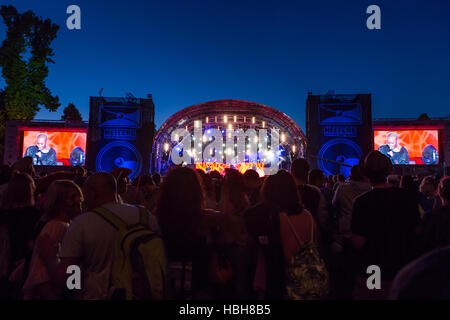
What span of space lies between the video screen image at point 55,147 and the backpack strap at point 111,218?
2720 cm

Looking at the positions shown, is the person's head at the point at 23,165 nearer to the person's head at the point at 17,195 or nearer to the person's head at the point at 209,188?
the person's head at the point at 17,195

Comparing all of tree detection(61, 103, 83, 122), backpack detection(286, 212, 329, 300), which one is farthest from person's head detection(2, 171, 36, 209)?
tree detection(61, 103, 83, 122)

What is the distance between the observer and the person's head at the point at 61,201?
8.71 feet

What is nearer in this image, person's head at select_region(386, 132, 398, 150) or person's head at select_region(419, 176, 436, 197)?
person's head at select_region(419, 176, 436, 197)

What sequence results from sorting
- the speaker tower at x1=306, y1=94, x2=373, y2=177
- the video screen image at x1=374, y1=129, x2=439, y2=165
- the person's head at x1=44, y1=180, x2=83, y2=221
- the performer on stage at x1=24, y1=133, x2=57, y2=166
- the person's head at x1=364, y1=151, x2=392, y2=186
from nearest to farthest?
the person's head at x1=44, y1=180, x2=83, y2=221 < the person's head at x1=364, y1=151, x2=392, y2=186 < the speaker tower at x1=306, y1=94, x2=373, y2=177 < the video screen image at x1=374, y1=129, x2=439, y2=165 < the performer on stage at x1=24, y1=133, x2=57, y2=166

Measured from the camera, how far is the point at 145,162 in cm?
2333

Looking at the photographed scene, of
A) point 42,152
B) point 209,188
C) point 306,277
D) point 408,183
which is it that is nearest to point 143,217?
point 306,277

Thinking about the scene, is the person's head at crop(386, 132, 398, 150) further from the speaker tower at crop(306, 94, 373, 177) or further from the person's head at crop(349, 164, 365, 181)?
the person's head at crop(349, 164, 365, 181)

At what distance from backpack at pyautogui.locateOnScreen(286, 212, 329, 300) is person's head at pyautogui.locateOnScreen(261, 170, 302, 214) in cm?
39

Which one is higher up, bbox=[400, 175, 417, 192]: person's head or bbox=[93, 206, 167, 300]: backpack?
bbox=[400, 175, 417, 192]: person's head

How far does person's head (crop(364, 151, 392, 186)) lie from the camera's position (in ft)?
9.44

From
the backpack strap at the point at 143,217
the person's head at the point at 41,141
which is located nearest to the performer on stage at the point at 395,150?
the backpack strap at the point at 143,217

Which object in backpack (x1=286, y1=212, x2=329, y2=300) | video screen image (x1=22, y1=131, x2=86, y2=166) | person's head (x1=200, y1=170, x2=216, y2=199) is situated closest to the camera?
backpack (x1=286, y1=212, x2=329, y2=300)
